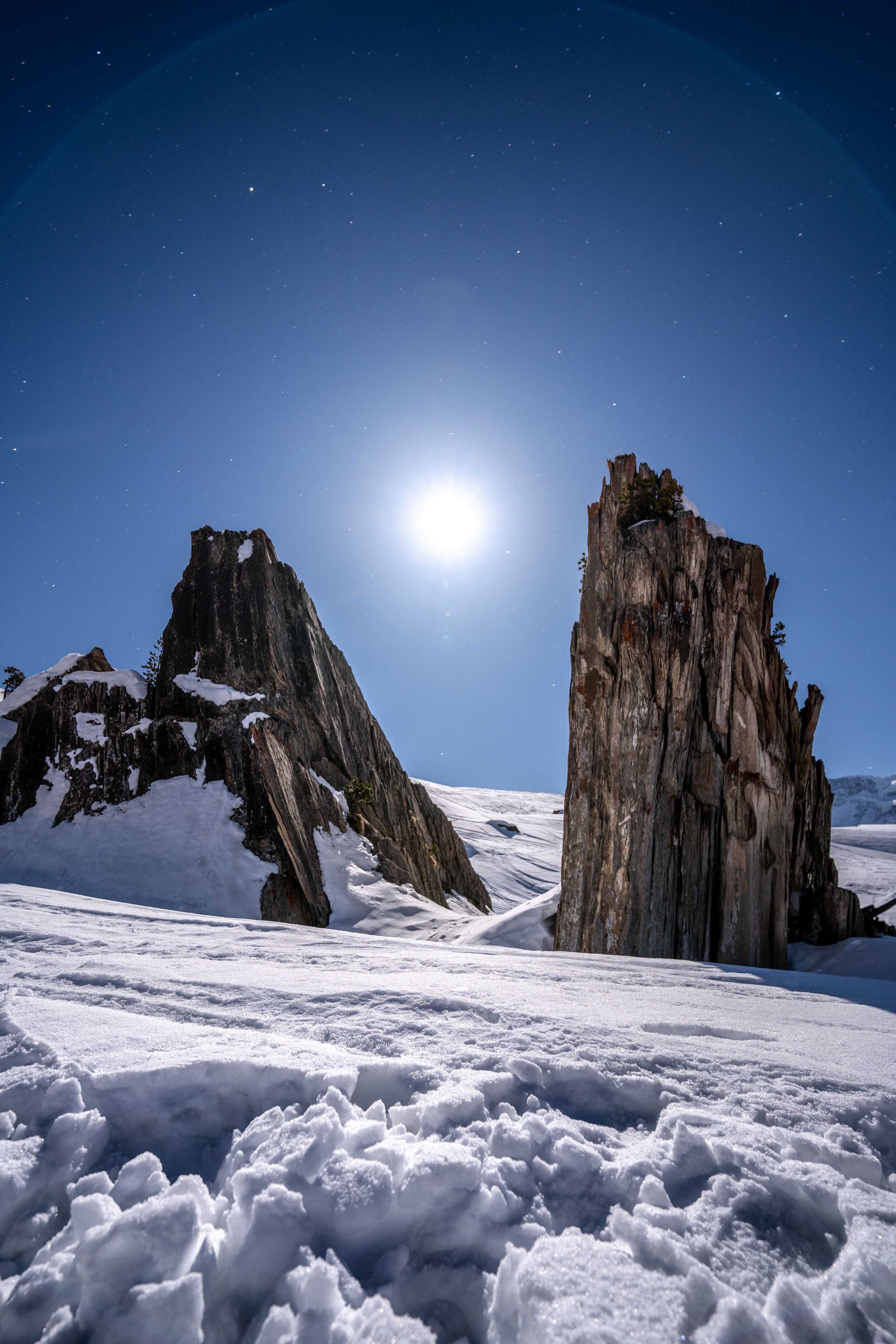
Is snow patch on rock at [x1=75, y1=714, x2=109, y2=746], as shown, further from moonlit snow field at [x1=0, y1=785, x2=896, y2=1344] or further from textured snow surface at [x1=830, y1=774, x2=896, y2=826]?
textured snow surface at [x1=830, y1=774, x2=896, y2=826]

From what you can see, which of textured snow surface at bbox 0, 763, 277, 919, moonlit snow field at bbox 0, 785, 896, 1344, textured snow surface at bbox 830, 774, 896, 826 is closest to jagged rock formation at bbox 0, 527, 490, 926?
textured snow surface at bbox 0, 763, 277, 919

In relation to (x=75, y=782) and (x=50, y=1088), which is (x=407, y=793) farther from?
(x=50, y=1088)

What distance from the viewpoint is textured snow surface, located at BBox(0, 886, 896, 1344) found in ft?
3.84

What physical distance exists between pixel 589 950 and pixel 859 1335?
28.9 ft

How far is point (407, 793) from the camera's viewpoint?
26.4 metres

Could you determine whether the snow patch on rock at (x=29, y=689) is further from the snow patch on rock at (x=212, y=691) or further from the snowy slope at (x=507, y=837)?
the snowy slope at (x=507, y=837)

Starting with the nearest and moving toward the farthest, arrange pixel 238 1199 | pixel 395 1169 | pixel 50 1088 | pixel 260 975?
pixel 238 1199 < pixel 395 1169 < pixel 50 1088 < pixel 260 975

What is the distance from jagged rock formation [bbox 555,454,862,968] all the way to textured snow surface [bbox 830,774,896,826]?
69837mm

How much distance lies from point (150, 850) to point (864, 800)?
96.2 metres

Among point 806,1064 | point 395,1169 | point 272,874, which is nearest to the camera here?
point 395,1169

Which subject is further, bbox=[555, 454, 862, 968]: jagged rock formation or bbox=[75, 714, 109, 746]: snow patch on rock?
bbox=[75, 714, 109, 746]: snow patch on rock

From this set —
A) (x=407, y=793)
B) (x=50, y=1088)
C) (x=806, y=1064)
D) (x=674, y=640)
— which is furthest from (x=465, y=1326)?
(x=407, y=793)

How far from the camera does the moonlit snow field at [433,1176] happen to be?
46.1 inches

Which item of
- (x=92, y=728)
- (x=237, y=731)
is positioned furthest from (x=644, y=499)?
(x=92, y=728)
